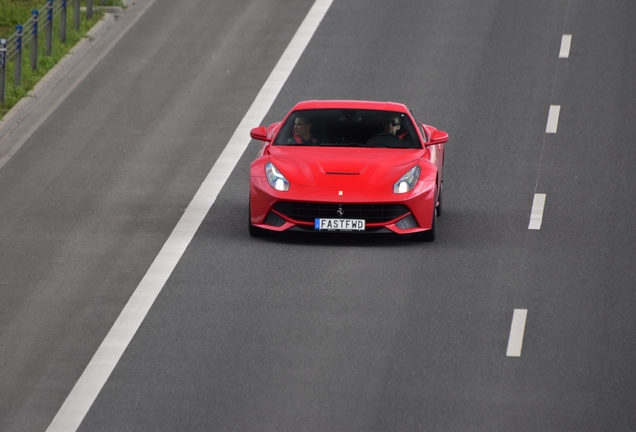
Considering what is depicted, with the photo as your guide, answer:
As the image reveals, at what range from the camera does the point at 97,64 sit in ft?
81.3

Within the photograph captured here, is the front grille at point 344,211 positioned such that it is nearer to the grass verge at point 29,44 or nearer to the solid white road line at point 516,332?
the solid white road line at point 516,332

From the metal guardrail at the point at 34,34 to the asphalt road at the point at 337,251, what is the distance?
72 centimetres

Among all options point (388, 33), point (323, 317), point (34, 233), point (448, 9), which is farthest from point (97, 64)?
point (323, 317)

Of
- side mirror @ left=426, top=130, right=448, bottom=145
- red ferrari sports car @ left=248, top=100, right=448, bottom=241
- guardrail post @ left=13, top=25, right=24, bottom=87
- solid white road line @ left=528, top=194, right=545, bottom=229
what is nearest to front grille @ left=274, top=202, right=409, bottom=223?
red ferrari sports car @ left=248, top=100, right=448, bottom=241

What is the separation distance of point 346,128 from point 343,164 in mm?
1071

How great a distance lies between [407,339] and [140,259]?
12.0 feet

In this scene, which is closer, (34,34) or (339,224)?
(339,224)

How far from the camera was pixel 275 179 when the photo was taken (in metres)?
15.5

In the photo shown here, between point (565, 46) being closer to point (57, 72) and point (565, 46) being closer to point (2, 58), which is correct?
point (57, 72)

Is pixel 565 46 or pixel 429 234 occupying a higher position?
pixel 429 234

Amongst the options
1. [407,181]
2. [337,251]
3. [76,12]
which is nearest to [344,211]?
[337,251]

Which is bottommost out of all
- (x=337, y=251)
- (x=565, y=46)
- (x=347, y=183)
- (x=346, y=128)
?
(x=565, y=46)

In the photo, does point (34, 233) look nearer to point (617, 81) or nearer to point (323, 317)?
point (323, 317)

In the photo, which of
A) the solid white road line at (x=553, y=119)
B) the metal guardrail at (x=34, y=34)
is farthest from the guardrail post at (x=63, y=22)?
the solid white road line at (x=553, y=119)
